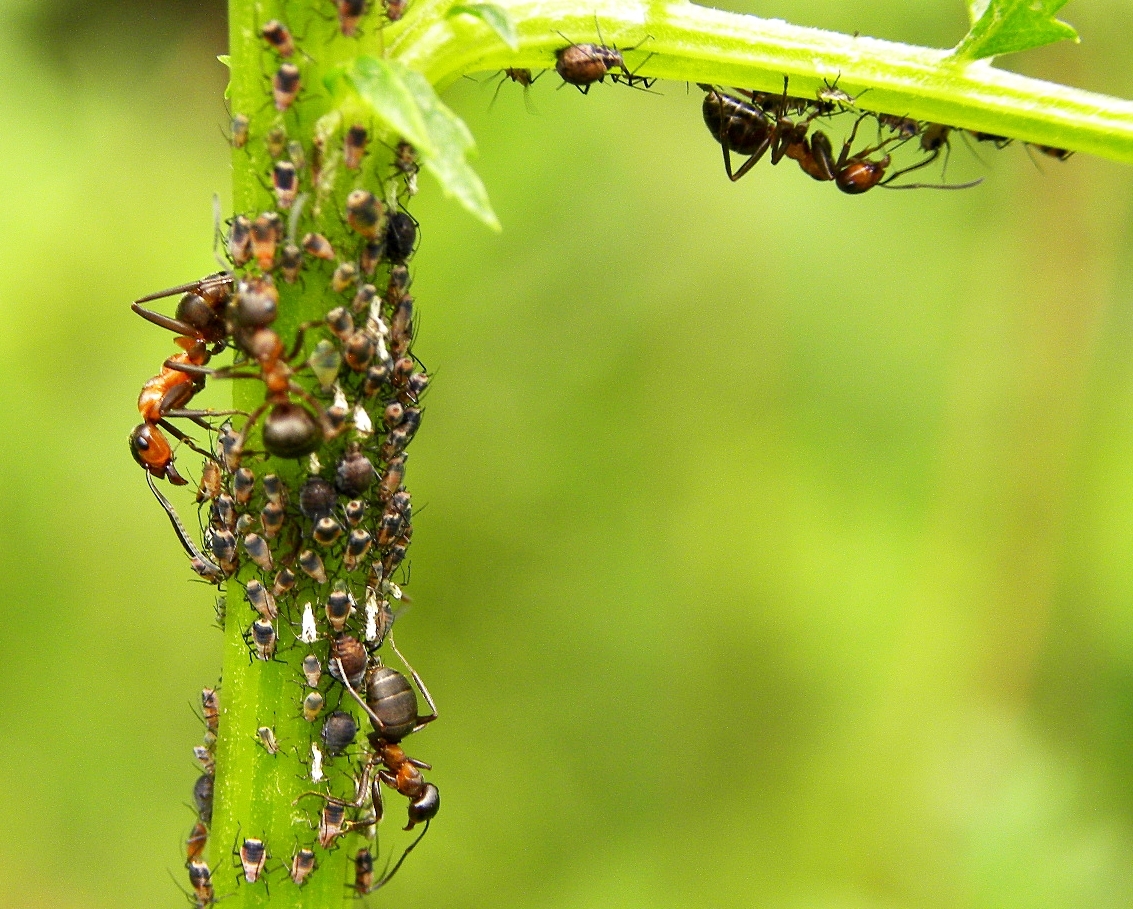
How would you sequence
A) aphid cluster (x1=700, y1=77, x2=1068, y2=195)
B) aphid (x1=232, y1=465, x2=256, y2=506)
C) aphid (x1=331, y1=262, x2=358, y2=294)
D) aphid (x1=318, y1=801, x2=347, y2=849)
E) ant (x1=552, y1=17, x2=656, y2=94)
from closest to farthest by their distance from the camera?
aphid (x1=331, y1=262, x2=358, y2=294) < aphid (x1=232, y1=465, x2=256, y2=506) < aphid (x1=318, y1=801, x2=347, y2=849) < ant (x1=552, y1=17, x2=656, y2=94) < aphid cluster (x1=700, y1=77, x2=1068, y2=195)

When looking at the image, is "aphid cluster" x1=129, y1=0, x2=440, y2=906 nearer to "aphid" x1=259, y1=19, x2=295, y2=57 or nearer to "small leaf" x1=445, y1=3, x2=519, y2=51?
"aphid" x1=259, y1=19, x2=295, y2=57

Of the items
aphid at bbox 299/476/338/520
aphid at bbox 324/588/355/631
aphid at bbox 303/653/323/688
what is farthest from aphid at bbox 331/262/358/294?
aphid at bbox 303/653/323/688

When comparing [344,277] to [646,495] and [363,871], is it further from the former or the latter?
[646,495]

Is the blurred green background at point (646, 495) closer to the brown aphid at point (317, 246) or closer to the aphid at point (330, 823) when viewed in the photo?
the aphid at point (330, 823)

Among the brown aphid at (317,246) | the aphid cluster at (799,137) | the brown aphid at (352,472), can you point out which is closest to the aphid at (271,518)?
the brown aphid at (352,472)

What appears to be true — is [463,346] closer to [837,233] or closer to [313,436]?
[837,233]
